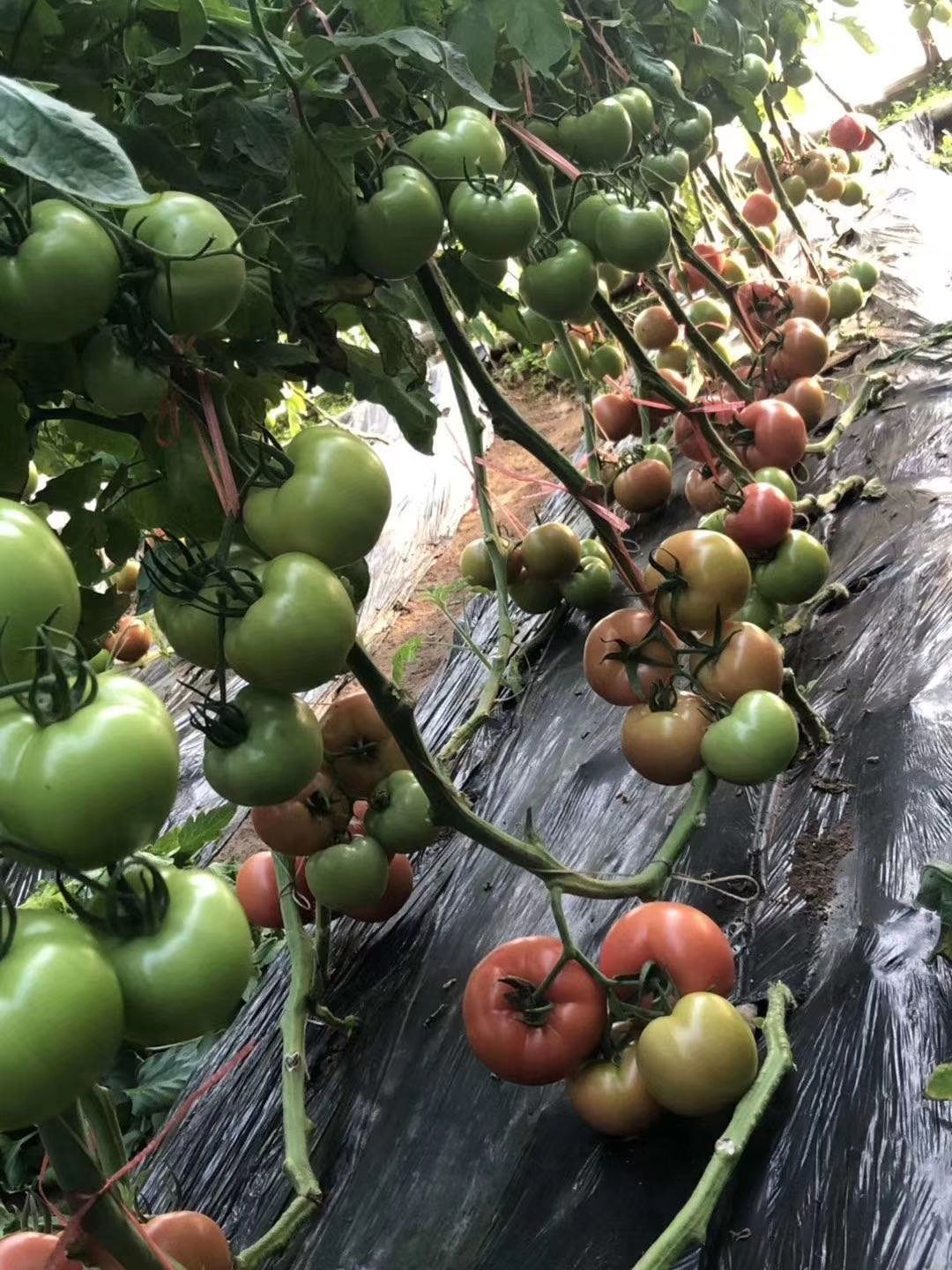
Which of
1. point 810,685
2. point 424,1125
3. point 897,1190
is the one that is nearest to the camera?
point 897,1190

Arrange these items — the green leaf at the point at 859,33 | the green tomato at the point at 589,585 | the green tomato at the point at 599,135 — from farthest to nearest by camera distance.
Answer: the green leaf at the point at 859,33 → the green tomato at the point at 589,585 → the green tomato at the point at 599,135

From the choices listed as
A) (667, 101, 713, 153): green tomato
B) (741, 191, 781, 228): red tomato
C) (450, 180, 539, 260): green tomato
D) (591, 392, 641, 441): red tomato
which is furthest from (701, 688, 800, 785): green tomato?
(741, 191, 781, 228): red tomato

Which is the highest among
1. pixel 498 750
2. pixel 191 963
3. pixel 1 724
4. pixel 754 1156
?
pixel 1 724

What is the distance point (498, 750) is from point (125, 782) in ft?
3.81

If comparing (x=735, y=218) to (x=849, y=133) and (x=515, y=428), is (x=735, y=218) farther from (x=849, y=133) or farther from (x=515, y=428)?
(x=515, y=428)

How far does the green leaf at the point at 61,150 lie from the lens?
0.43 meters

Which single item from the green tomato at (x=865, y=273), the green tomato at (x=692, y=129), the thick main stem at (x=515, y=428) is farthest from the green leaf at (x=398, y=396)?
the green tomato at (x=865, y=273)

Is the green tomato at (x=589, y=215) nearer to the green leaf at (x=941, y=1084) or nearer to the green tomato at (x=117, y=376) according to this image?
the green tomato at (x=117, y=376)

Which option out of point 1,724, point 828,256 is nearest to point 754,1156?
point 1,724

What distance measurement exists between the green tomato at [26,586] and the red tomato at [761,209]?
2284 millimetres

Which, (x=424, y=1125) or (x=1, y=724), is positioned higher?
(x=1, y=724)

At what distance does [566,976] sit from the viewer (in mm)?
812

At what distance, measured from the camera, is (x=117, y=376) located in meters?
0.55

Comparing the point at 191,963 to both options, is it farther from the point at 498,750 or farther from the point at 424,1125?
the point at 498,750
